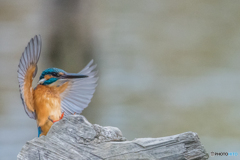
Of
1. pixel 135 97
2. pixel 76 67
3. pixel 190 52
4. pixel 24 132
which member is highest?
pixel 190 52

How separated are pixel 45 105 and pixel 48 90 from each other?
0.05 metres

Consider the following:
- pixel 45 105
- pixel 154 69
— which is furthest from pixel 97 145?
pixel 154 69

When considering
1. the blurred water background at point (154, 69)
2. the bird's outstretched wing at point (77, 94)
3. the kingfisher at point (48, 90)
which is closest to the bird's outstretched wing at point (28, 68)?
the kingfisher at point (48, 90)

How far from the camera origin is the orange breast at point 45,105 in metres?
0.89

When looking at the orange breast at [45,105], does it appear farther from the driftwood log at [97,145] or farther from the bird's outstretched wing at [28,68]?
the driftwood log at [97,145]

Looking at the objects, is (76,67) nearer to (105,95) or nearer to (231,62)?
(105,95)

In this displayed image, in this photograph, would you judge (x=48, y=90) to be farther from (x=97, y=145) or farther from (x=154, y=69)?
(x=154, y=69)

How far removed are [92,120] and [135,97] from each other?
0.27 m

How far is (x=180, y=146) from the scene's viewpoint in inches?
27.0

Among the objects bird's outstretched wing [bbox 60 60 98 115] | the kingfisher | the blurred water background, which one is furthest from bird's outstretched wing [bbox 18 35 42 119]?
the blurred water background

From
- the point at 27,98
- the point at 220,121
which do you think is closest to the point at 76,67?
the point at 27,98

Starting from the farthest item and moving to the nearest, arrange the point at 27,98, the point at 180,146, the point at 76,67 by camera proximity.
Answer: the point at 76,67, the point at 27,98, the point at 180,146

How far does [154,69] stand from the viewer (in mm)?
1789

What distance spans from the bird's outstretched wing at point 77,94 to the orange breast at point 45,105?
0.03 metres
